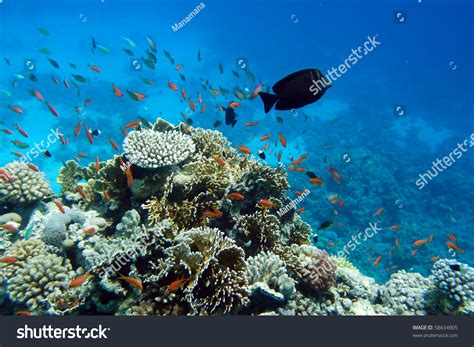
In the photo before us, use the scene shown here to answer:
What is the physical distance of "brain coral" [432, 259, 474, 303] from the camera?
5121 mm

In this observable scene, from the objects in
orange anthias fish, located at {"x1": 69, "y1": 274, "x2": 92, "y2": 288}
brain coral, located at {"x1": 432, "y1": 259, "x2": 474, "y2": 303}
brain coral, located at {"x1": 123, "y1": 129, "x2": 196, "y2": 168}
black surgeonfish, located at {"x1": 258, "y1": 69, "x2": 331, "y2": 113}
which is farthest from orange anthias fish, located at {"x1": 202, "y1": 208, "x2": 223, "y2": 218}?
brain coral, located at {"x1": 432, "y1": 259, "x2": 474, "y2": 303}

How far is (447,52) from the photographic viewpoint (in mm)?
85875

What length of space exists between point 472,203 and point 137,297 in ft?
101

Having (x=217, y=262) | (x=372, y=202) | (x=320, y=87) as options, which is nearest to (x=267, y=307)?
(x=217, y=262)

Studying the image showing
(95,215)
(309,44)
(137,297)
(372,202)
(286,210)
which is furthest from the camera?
(309,44)

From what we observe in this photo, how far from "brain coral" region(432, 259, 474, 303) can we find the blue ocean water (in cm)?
719

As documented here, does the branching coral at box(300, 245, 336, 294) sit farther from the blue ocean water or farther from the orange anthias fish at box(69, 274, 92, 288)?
the blue ocean water

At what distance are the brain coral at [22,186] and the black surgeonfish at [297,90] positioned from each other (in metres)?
5.90

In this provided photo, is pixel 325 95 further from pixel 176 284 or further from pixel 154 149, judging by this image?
pixel 176 284

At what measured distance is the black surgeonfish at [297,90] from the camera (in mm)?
3076

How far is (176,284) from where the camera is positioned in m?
3.52

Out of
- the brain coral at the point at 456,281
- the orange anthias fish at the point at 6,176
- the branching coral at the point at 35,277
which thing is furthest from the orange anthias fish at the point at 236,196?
the orange anthias fish at the point at 6,176

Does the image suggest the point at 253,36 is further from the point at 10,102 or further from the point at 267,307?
the point at 267,307

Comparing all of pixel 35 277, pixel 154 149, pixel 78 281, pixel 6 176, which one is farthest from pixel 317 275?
pixel 6 176
